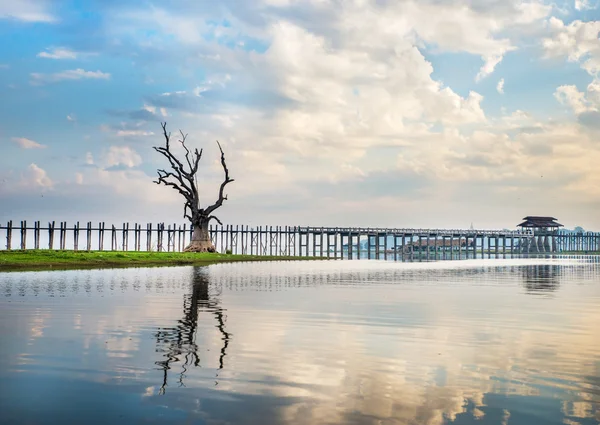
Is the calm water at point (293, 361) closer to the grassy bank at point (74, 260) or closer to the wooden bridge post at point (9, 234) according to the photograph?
the grassy bank at point (74, 260)

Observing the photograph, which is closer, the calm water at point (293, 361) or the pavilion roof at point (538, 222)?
the calm water at point (293, 361)

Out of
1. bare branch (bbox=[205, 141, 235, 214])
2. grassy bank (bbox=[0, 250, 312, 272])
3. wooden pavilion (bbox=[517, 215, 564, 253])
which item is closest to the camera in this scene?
grassy bank (bbox=[0, 250, 312, 272])

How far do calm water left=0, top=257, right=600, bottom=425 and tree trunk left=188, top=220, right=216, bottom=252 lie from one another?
47.5 metres

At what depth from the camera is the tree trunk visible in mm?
69938

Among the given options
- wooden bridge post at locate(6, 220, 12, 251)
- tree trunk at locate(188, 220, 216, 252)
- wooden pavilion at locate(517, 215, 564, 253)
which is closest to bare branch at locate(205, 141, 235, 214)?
tree trunk at locate(188, 220, 216, 252)

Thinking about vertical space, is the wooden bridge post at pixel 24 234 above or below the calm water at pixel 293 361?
above

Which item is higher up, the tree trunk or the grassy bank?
the tree trunk

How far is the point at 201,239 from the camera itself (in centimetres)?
7044

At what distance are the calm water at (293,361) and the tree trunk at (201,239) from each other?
47452mm

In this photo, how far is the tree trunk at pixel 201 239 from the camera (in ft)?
229

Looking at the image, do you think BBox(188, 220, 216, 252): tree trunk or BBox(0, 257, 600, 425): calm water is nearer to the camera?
BBox(0, 257, 600, 425): calm water

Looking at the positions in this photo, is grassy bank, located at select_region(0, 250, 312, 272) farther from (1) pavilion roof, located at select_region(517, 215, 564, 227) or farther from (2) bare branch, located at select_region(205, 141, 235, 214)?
(1) pavilion roof, located at select_region(517, 215, 564, 227)

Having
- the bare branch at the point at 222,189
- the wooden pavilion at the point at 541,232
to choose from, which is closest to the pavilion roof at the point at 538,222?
the wooden pavilion at the point at 541,232

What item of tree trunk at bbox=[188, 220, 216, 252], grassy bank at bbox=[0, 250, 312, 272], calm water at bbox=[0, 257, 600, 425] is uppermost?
tree trunk at bbox=[188, 220, 216, 252]
